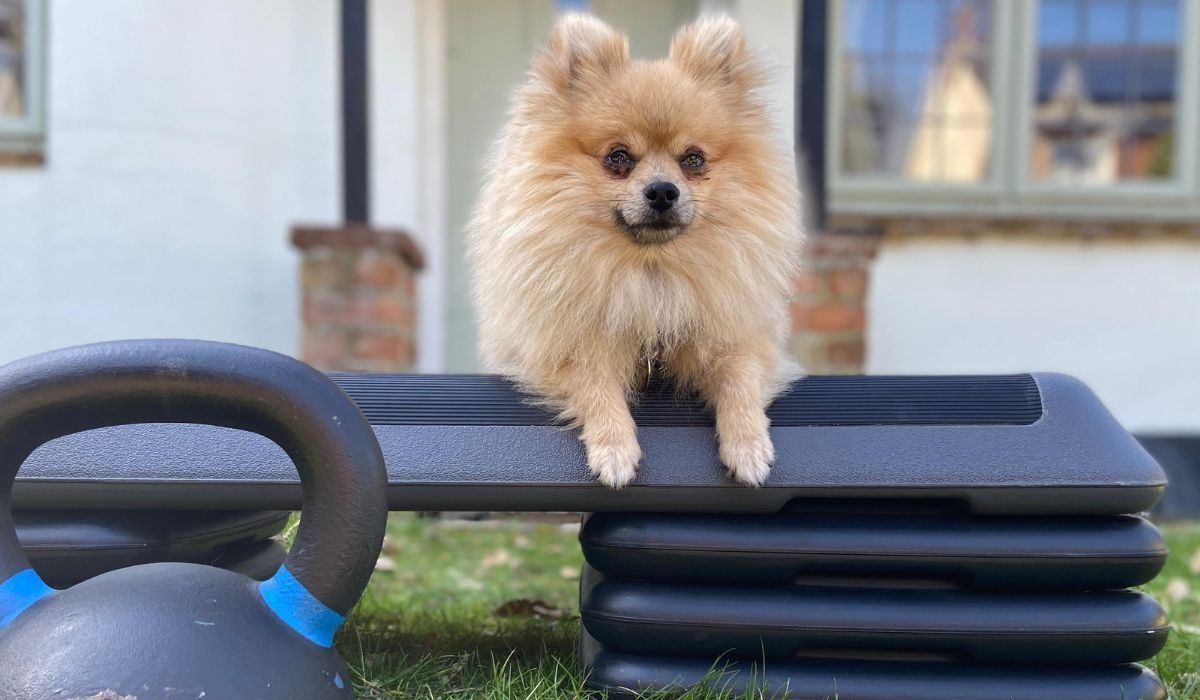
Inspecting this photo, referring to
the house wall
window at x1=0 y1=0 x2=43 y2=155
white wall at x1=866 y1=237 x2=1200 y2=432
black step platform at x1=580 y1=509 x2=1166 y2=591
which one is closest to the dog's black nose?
black step platform at x1=580 y1=509 x2=1166 y2=591

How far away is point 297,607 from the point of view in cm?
107

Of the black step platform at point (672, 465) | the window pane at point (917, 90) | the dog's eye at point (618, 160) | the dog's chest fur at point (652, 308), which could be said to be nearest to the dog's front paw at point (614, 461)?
the black step platform at point (672, 465)

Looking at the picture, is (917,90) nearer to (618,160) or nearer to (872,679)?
(618,160)

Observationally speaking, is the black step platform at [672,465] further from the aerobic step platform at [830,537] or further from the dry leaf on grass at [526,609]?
the dry leaf on grass at [526,609]

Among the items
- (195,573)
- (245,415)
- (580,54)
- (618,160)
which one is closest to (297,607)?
(195,573)

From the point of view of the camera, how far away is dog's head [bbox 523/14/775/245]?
1929 millimetres

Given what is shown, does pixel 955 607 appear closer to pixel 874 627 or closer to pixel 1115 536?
pixel 874 627

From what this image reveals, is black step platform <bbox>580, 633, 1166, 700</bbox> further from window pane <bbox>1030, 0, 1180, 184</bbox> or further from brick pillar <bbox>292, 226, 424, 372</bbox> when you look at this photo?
window pane <bbox>1030, 0, 1180, 184</bbox>

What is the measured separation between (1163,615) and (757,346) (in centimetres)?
85

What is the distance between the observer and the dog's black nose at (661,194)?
72.7 inches

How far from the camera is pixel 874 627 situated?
1.45 m

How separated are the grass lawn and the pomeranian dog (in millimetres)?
563

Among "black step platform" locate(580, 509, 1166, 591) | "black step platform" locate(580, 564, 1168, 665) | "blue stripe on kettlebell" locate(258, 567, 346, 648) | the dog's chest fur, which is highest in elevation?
the dog's chest fur

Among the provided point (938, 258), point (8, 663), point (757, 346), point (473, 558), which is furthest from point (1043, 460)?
point (938, 258)
